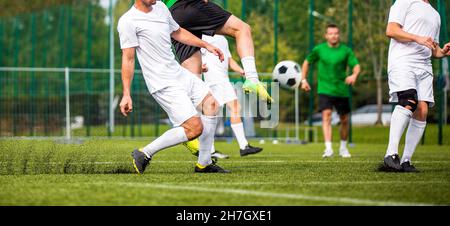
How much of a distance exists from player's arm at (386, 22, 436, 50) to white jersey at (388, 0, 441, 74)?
0.07 meters

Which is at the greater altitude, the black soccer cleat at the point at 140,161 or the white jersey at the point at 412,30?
the white jersey at the point at 412,30

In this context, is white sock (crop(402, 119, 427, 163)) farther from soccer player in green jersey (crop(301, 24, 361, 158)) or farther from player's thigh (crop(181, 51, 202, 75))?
soccer player in green jersey (crop(301, 24, 361, 158))

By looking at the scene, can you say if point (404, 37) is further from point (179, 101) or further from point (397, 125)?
point (179, 101)

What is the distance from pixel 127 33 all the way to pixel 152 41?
0.23 meters

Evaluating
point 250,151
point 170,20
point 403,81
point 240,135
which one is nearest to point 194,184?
point 170,20

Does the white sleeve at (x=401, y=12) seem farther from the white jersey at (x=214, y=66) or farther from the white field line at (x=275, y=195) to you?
the white jersey at (x=214, y=66)

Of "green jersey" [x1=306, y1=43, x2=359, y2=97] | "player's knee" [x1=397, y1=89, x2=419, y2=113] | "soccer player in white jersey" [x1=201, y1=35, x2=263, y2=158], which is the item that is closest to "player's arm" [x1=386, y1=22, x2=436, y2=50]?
"player's knee" [x1=397, y1=89, x2=419, y2=113]

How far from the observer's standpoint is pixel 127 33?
26.7ft

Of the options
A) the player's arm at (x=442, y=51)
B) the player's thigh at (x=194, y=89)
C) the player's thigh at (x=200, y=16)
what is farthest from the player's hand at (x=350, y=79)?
the player's thigh at (x=194, y=89)

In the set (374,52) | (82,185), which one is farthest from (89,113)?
(82,185)

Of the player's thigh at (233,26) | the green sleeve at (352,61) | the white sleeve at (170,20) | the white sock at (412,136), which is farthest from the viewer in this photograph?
the green sleeve at (352,61)

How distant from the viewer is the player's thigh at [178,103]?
8.22 metres

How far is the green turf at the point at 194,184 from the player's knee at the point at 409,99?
0.64 meters
